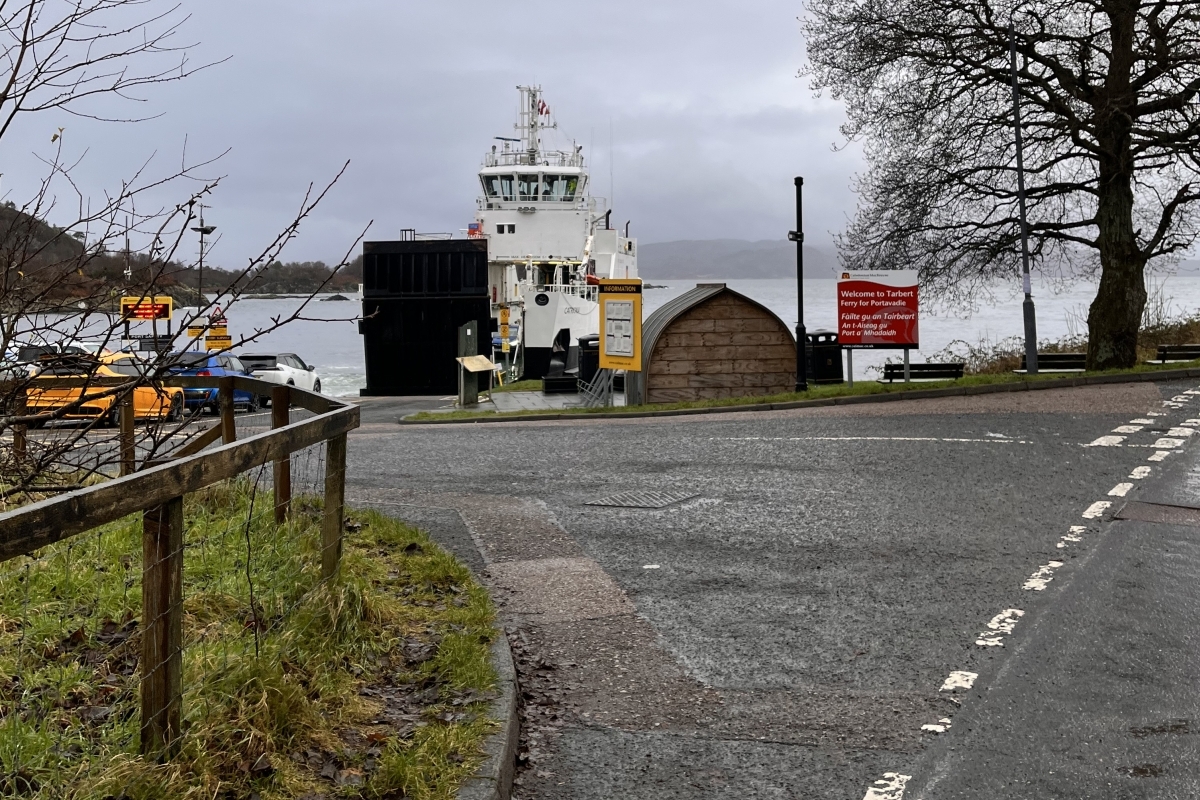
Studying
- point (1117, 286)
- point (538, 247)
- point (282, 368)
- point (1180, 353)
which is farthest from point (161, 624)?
point (538, 247)

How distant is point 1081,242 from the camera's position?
80.8 feet

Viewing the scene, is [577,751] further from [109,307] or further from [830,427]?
[830,427]

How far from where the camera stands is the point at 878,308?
73.2 feet

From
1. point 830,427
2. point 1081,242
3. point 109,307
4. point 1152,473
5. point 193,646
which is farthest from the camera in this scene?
point 1081,242

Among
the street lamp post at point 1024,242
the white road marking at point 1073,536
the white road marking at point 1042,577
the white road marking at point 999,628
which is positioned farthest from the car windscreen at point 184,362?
the street lamp post at point 1024,242

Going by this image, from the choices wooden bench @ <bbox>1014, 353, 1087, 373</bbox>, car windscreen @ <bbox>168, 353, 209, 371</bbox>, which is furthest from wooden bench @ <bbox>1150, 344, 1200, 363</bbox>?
car windscreen @ <bbox>168, 353, 209, 371</bbox>

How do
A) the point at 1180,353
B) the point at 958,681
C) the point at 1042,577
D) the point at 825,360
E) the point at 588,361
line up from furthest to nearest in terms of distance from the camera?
the point at 588,361, the point at 825,360, the point at 1180,353, the point at 1042,577, the point at 958,681

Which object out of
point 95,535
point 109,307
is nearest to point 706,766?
point 109,307

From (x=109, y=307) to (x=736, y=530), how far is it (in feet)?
16.1

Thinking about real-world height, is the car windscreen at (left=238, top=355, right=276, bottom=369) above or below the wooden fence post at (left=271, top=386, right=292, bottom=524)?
above

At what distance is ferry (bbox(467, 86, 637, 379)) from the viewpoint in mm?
51688

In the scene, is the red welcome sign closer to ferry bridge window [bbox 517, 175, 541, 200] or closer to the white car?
the white car

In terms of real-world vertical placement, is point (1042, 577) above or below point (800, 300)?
below

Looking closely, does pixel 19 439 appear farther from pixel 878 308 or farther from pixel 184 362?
pixel 878 308
